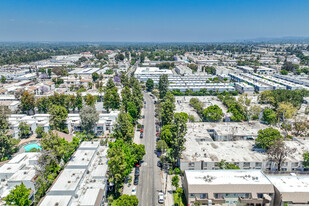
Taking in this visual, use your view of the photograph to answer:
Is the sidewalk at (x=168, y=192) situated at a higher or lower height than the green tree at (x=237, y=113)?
lower

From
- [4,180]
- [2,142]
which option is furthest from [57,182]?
[2,142]

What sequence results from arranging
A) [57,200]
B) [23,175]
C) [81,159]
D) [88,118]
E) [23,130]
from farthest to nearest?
[23,130]
[88,118]
[81,159]
[23,175]
[57,200]

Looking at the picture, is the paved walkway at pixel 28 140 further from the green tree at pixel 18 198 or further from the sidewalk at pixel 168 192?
the sidewalk at pixel 168 192

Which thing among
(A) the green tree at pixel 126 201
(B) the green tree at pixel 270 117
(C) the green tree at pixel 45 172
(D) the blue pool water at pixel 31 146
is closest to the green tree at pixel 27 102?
(D) the blue pool water at pixel 31 146

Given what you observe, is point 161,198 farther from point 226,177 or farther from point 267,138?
point 267,138

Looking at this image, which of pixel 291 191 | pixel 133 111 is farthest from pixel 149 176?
pixel 133 111

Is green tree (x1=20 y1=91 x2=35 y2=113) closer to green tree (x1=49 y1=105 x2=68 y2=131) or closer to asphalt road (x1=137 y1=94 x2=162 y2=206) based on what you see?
green tree (x1=49 y1=105 x2=68 y2=131)
